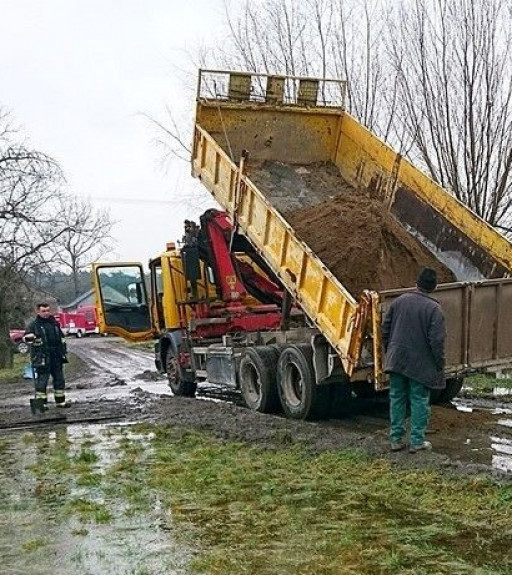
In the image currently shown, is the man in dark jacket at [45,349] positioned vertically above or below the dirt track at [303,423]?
Answer: above

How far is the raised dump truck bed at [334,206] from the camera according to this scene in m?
9.27

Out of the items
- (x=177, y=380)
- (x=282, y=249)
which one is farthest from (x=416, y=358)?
(x=177, y=380)

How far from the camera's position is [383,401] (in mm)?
11906

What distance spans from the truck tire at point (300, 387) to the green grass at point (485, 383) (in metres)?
3.33

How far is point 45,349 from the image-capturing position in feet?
41.2

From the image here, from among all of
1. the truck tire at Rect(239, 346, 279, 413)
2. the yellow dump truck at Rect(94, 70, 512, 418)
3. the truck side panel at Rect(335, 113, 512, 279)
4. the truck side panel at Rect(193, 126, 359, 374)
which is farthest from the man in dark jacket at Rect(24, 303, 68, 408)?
the truck side panel at Rect(335, 113, 512, 279)

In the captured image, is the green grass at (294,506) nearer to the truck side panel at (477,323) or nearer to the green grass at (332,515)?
the green grass at (332,515)

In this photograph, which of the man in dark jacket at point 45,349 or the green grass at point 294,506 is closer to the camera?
the green grass at point 294,506

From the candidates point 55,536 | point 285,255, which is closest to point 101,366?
point 285,255

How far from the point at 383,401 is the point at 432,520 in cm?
623

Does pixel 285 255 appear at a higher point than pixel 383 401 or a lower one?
higher

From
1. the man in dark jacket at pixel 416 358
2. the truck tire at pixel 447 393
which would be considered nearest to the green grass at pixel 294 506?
the man in dark jacket at pixel 416 358

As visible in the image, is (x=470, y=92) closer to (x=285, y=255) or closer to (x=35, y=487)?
(x=285, y=255)

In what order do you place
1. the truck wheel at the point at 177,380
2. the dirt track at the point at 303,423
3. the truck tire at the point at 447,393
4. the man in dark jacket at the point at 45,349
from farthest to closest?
the truck wheel at the point at 177,380, the man in dark jacket at the point at 45,349, the truck tire at the point at 447,393, the dirt track at the point at 303,423
